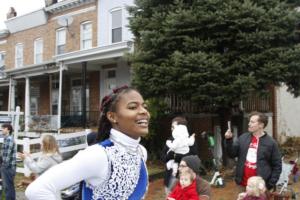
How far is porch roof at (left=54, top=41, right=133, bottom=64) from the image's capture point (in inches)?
682

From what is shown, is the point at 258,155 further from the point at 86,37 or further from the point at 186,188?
the point at 86,37

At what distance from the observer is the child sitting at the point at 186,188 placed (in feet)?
19.9

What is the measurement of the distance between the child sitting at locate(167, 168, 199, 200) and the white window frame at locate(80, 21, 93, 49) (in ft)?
58.5

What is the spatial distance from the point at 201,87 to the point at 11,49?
2077 centimetres

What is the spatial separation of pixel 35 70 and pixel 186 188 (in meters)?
17.8

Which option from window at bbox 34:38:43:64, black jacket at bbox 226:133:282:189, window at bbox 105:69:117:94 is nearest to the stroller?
black jacket at bbox 226:133:282:189

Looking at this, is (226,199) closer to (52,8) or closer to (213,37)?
(213,37)

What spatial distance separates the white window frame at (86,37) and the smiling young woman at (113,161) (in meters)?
21.0

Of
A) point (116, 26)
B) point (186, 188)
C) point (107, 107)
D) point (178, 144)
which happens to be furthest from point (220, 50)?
point (107, 107)

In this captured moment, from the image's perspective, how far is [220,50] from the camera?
12844mm

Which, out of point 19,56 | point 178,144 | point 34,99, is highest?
point 19,56

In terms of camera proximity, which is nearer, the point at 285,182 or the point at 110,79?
the point at 285,182

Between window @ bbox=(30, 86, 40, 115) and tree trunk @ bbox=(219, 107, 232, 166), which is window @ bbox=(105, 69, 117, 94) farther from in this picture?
tree trunk @ bbox=(219, 107, 232, 166)

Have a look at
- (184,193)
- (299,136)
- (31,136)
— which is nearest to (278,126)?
(299,136)
